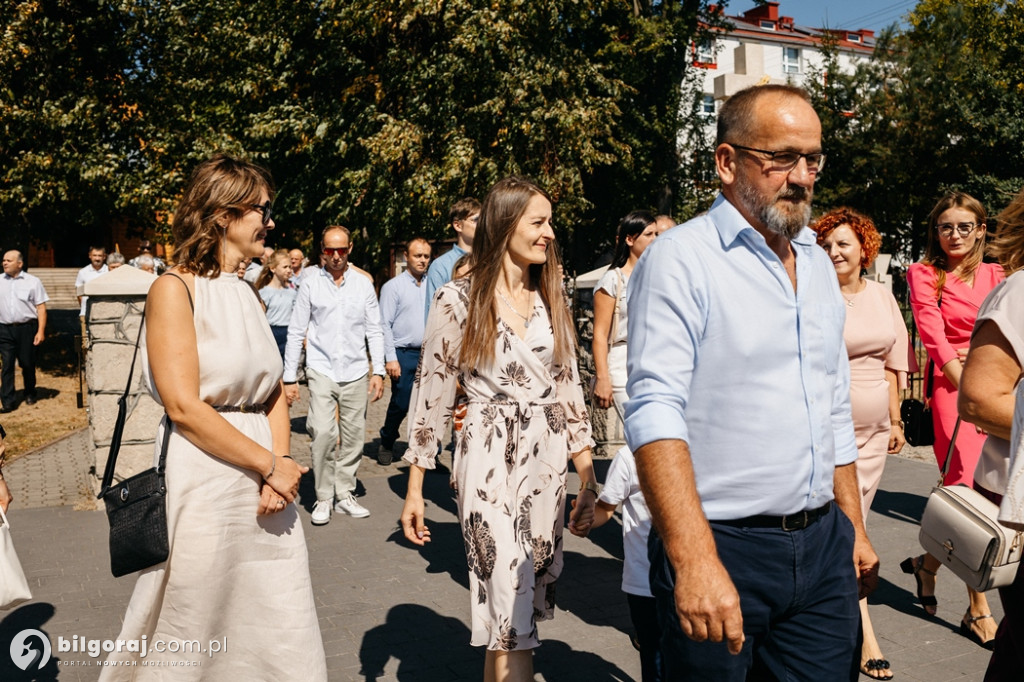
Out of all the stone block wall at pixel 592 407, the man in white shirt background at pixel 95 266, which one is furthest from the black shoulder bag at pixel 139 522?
the man in white shirt background at pixel 95 266

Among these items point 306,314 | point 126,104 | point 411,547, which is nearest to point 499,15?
point 126,104

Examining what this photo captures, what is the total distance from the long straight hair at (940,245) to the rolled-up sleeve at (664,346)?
3702 millimetres

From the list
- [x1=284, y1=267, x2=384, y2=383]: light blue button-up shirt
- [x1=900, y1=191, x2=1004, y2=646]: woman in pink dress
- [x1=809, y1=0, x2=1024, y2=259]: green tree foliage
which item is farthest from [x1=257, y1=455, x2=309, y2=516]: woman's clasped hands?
[x1=809, y1=0, x2=1024, y2=259]: green tree foliage

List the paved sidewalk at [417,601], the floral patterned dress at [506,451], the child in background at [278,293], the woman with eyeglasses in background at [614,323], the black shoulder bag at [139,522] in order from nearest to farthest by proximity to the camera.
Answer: the black shoulder bag at [139,522], the floral patterned dress at [506,451], the paved sidewalk at [417,601], the woman with eyeglasses in background at [614,323], the child in background at [278,293]

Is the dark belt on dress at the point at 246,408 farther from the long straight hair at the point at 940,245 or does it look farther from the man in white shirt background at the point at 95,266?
the man in white shirt background at the point at 95,266

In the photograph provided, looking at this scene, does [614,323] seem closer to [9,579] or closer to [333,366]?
[333,366]

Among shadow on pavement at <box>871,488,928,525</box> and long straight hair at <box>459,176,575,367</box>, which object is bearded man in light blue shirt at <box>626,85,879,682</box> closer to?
long straight hair at <box>459,176,575,367</box>

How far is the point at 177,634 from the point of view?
3051 millimetres

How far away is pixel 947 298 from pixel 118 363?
251 inches

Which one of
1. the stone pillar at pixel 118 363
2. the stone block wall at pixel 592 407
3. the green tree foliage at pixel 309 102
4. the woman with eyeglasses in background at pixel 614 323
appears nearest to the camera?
the woman with eyeglasses in background at pixel 614 323

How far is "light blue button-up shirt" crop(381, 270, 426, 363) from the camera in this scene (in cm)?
937

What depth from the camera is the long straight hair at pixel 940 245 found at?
541 cm

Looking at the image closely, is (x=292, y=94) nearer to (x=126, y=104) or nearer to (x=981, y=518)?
(x=126, y=104)

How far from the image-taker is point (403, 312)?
939cm
